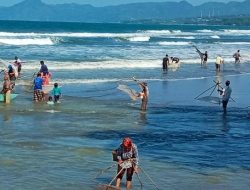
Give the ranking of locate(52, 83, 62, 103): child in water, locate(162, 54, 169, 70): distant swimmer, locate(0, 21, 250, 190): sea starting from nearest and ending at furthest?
locate(0, 21, 250, 190): sea → locate(52, 83, 62, 103): child in water → locate(162, 54, 169, 70): distant swimmer

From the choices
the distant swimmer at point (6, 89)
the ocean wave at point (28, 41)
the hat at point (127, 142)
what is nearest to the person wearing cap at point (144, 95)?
the distant swimmer at point (6, 89)

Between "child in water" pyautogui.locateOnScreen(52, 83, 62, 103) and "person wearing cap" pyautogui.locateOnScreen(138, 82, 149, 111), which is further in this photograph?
"child in water" pyautogui.locateOnScreen(52, 83, 62, 103)

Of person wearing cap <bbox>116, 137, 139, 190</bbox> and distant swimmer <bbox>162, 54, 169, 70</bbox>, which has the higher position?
distant swimmer <bbox>162, 54, 169, 70</bbox>

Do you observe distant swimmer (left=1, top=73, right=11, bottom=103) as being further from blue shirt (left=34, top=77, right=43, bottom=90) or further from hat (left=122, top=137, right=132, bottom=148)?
hat (left=122, top=137, right=132, bottom=148)

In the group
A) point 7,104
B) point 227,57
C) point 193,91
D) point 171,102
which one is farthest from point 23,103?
point 227,57

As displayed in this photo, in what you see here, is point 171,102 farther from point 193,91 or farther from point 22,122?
point 22,122

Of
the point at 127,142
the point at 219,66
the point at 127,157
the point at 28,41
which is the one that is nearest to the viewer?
the point at 127,142

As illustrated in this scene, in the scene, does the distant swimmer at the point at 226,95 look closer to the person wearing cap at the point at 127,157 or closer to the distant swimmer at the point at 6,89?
the distant swimmer at the point at 6,89

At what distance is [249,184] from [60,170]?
177 inches

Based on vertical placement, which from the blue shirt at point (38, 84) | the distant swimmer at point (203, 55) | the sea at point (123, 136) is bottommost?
the sea at point (123, 136)

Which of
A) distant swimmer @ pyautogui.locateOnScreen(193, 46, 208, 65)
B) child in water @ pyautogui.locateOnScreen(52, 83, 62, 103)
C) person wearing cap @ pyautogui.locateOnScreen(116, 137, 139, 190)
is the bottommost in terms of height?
person wearing cap @ pyautogui.locateOnScreen(116, 137, 139, 190)

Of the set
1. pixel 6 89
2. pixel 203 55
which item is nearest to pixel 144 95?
pixel 6 89

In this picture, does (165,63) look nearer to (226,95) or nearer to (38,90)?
(38,90)

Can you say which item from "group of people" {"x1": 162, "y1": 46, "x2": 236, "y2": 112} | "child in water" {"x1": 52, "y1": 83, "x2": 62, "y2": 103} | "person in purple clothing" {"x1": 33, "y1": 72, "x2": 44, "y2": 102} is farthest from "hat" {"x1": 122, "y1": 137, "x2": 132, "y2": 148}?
"person in purple clothing" {"x1": 33, "y1": 72, "x2": 44, "y2": 102}
